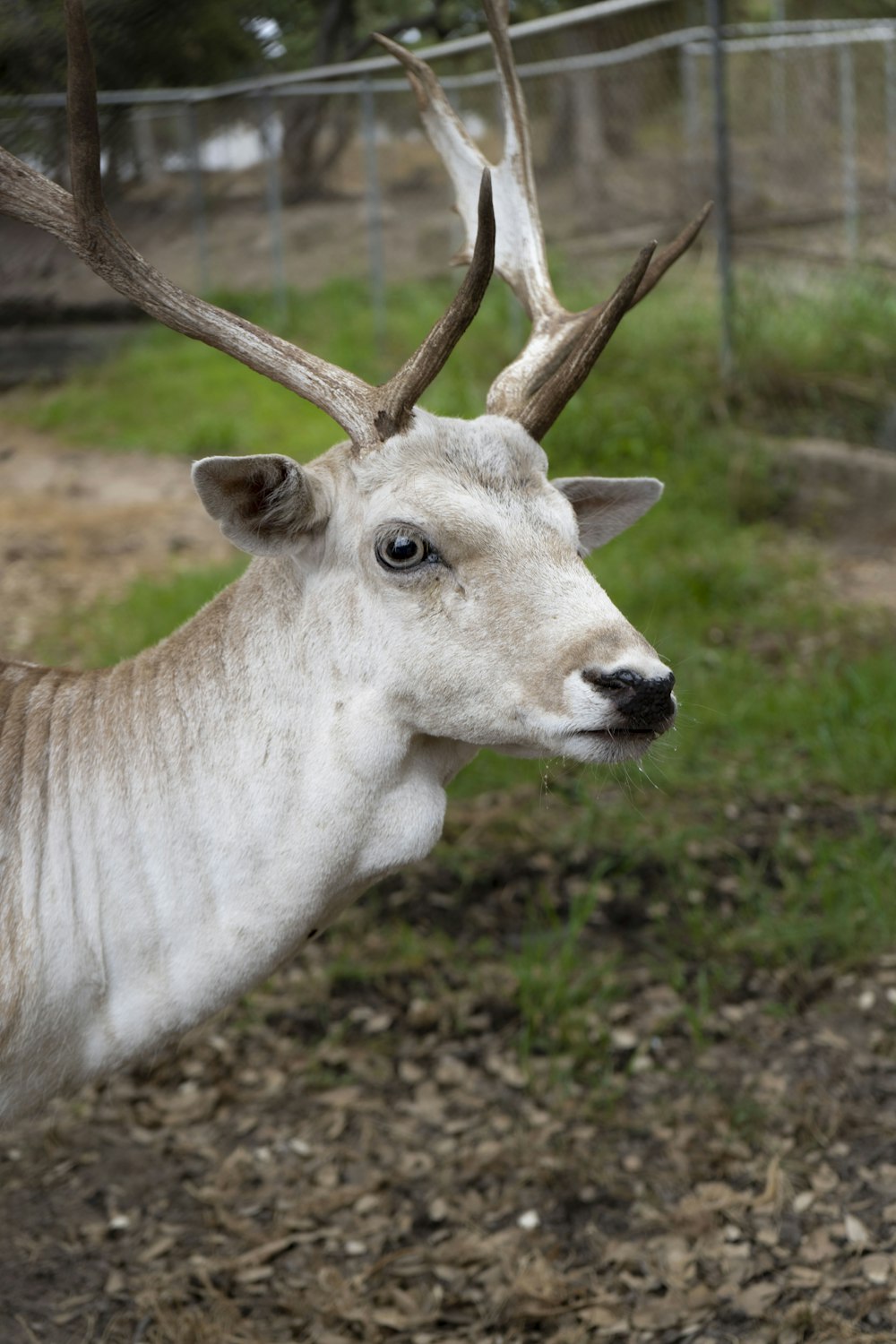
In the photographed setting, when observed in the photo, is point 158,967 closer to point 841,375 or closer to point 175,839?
point 175,839

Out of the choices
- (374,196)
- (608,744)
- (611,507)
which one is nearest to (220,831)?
(608,744)

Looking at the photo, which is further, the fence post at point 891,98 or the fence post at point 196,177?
the fence post at point 891,98

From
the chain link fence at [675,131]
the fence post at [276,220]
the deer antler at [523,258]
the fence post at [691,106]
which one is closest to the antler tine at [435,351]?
the deer antler at [523,258]

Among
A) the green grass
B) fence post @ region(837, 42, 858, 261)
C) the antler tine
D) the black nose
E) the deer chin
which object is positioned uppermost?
fence post @ region(837, 42, 858, 261)

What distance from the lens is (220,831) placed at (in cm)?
248

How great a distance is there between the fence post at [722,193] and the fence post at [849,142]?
35.8 inches

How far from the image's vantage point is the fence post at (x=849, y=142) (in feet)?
25.6

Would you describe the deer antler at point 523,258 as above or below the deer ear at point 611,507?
above

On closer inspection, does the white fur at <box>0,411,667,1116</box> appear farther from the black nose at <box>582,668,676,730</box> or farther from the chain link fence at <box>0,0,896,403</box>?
the chain link fence at <box>0,0,896,403</box>

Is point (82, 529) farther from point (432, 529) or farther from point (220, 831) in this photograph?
point (432, 529)

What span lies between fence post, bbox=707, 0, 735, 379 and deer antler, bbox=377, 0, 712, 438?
4.05m

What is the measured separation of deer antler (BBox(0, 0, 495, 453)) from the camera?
243 cm

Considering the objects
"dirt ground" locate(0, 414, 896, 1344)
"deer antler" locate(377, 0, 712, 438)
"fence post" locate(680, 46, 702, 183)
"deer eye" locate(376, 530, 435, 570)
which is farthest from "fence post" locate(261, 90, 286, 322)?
"deer eye" locate(376, 530, 435, 570)

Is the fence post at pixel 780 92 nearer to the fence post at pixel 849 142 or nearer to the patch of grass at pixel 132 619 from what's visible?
the fence post at pixel 849 142
